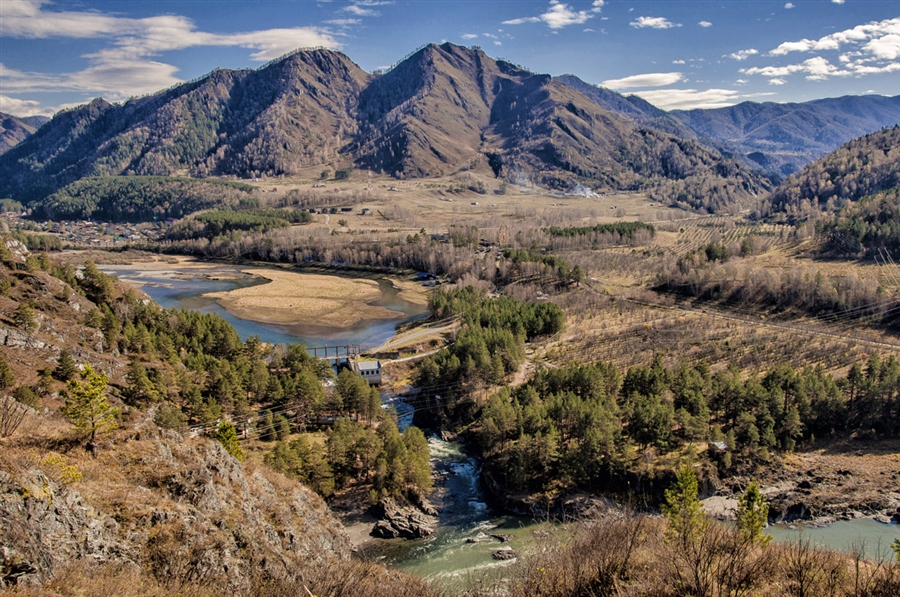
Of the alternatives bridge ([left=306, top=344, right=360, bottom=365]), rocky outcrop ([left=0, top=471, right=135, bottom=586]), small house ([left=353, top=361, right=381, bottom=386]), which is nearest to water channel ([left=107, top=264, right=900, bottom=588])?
small house ([left=353, top=361, right=381, bottom=386])

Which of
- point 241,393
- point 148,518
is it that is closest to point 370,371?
point 241,393

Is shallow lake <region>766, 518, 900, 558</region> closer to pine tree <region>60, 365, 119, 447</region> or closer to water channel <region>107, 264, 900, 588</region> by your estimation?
water channel <region>107, 264, 900, 588</region>

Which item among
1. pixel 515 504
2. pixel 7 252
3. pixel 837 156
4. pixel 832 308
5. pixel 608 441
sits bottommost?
pixel 515 504

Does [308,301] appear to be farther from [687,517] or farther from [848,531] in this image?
[687,517]

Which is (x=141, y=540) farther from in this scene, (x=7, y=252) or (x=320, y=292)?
(x=320, y=292)

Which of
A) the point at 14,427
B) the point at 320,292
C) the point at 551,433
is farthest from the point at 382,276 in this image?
the point at 14,427
